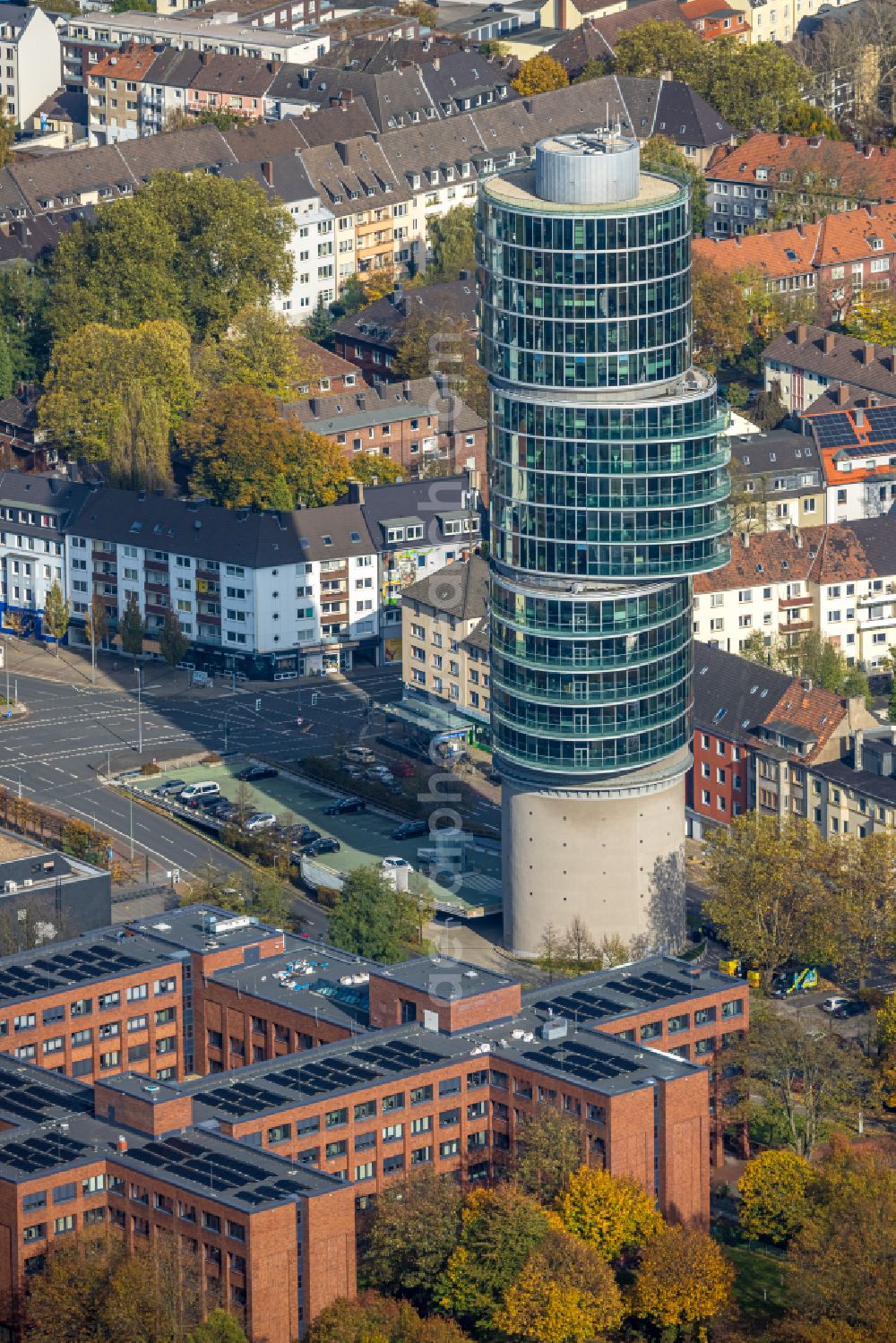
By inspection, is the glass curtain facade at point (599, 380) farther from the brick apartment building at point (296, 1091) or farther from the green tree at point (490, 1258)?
the green tree at point (490, 1258)

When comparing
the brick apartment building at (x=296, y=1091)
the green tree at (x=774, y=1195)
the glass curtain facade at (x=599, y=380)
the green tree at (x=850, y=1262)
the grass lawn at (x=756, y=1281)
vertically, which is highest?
the glass curtain facade at (x=599, y=380)

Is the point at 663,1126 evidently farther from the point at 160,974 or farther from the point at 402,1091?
the point at 160,974

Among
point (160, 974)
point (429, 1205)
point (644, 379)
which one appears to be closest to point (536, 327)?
point (644, 379)

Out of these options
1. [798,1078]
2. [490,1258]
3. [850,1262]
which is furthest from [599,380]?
[850,1262]

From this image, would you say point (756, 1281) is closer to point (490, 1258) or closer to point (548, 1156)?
point (548, 1156)

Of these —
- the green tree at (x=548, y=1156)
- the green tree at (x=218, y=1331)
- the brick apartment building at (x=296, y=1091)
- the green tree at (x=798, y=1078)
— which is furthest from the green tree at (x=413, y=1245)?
the green tree at (x=798, y=1078)

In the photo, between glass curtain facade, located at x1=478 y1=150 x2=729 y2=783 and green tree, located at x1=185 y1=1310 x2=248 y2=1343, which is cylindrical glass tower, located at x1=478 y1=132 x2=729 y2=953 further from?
green tree, located at x1=185 y1=1310 x2=248 y2=1343
